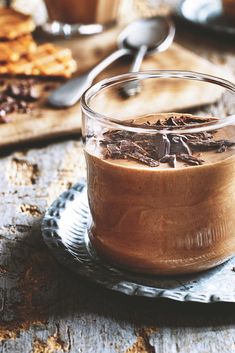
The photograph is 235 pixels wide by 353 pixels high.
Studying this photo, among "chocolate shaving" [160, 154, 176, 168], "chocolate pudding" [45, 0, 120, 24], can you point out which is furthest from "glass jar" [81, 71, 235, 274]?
"chocolate pudding" [45, 0, 120, 24]

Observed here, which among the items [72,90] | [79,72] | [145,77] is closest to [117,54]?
[79,72]

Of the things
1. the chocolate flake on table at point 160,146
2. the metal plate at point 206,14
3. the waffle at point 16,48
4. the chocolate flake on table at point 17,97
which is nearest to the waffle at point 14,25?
the waffle at point 16,48

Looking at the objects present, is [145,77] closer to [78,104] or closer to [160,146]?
[160,146]

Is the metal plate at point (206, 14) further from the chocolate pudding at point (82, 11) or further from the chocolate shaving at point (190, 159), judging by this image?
the chocolate shaving at point (190, 159)

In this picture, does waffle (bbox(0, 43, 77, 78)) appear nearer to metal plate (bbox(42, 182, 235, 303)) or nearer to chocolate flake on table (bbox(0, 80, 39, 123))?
chocolate flake on table (bbox(0, 80, 39, 123))

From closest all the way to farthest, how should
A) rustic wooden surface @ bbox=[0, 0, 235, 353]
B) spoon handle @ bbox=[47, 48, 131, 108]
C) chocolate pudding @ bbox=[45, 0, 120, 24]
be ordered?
1. rustic wooden surface @ bbox=[0, 0, 235, 353]
2. spoon handle @ bbox=[47, 48, 131, 108]
3. chocolate pudding @ bbox=[45, 0, 120, 24]
